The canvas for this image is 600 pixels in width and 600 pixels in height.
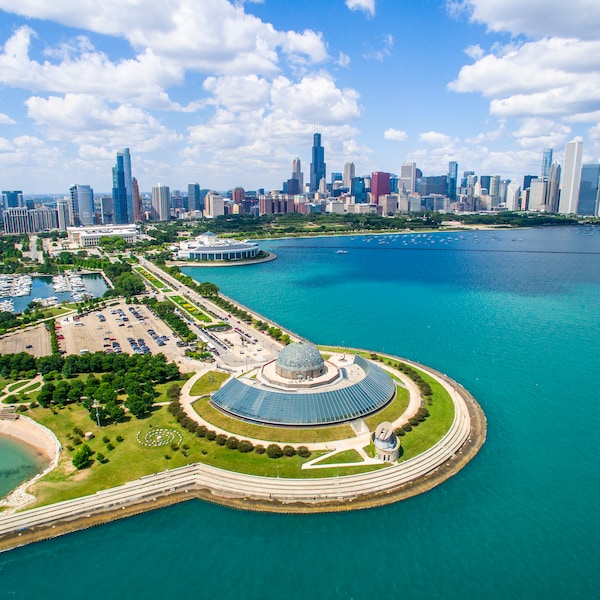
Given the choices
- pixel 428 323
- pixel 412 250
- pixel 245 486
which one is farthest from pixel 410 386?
pixel 412 250

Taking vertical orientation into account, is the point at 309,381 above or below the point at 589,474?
above

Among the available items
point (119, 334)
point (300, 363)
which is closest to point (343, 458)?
point (300, 363)

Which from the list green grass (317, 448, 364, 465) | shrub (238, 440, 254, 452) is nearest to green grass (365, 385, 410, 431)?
green grass (317, 448, 364, 465)

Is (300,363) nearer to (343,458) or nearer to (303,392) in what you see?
(303,392)

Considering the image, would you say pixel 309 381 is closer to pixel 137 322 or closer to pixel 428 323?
pixel 428 323

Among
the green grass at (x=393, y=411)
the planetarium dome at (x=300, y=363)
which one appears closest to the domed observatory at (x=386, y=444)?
the green grass at (x=393, y=411)
